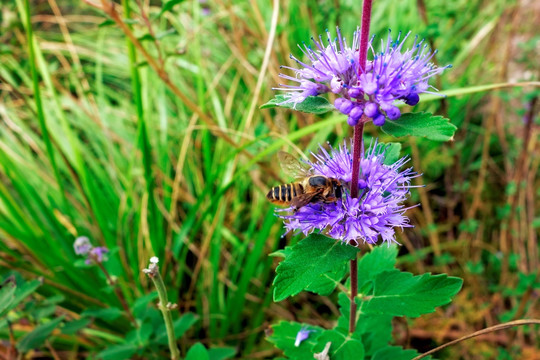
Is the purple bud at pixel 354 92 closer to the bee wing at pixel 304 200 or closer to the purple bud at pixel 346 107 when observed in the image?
the purple bud at pixel 346 107

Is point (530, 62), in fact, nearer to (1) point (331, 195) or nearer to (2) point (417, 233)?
(2) point (417, 233)

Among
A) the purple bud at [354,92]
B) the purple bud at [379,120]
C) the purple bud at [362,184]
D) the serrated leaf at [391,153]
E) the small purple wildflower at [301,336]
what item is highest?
the purple bud at [354,92]

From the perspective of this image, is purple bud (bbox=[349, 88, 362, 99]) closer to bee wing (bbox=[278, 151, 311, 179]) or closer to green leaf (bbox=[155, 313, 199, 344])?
bee wing (bbox=[278, 151, 311, 179])

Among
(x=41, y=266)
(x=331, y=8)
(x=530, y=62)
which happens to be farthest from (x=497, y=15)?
(x=41, y=266)

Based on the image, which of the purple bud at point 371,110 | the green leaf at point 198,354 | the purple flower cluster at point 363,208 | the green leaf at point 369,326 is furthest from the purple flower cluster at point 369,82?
the green leaf at point 198,354

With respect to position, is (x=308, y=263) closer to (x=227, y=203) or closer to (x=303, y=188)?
(x=303, y=188)

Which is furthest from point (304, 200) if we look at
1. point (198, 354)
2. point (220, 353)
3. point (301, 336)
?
point (220, 353)
